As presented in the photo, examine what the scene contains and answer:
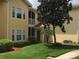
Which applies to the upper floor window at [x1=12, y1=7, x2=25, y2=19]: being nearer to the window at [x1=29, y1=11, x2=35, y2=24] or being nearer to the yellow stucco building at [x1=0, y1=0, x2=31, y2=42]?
the yellow stucco building at [x1=0, y1=0, x2=31, y2=42]

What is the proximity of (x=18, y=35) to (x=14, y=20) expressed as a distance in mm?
2718

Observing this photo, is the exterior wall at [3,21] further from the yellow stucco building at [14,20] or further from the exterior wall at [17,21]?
the exterior wall at [17,21]

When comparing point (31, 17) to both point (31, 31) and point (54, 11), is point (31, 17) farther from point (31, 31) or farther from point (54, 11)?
point (54, 11)

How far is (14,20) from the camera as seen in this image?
37312mm

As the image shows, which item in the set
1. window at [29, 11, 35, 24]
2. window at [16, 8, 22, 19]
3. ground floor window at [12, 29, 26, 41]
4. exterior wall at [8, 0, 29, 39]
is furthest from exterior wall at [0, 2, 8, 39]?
window at [29, 11, 35, 24]

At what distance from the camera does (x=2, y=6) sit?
35.7 metres

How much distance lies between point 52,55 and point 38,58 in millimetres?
1796

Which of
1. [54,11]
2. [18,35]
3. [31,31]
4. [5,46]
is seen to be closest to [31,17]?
[31,31]

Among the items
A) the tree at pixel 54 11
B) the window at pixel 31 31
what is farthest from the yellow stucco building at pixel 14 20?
the tree at pixel 54 11

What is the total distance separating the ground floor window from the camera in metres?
37.4

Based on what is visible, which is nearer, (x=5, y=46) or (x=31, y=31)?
(x=5, y=46)

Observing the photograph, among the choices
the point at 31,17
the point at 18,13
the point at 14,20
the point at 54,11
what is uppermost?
the point at 18,13

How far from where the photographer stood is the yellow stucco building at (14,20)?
35469mm

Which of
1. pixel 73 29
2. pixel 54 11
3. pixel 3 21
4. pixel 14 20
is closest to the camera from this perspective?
pixel 54 11
